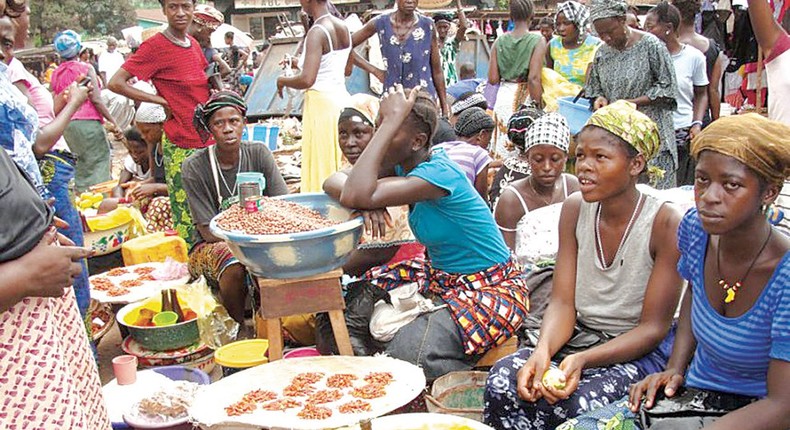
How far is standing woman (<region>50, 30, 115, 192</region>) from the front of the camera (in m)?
7.71

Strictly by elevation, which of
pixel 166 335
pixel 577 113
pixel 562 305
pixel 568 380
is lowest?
pixel 166 335

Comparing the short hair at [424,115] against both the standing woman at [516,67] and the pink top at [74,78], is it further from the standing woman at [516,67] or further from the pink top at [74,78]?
the pink top at [74,78]

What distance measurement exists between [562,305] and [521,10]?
433cm

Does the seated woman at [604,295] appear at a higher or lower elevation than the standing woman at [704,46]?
lower

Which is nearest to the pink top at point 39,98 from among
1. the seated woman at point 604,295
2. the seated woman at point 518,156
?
the seated woman at point 518,156

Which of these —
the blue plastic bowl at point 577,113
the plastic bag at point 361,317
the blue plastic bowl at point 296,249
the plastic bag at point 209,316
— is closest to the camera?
the blue plastic bowl at point 296,249

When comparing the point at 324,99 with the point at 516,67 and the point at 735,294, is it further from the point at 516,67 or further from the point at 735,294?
the point at 735,294

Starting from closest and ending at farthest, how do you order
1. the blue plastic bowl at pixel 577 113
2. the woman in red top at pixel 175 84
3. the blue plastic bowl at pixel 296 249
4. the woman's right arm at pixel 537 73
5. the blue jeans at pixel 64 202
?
the blue plastic bowl at pixel 296 249, the blue jeans at pixel 64 202, the woman in red top at pixel 175 84, the blue plastic bowl at pixel 577 113, the woman's right arm at pixel 537 73

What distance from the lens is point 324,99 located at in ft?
16.1

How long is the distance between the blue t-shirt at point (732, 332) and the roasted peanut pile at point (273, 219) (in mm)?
1332

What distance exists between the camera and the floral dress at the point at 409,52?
5.79m

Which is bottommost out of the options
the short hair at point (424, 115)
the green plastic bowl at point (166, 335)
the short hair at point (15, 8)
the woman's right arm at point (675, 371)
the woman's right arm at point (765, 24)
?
the green plastic bowl at point (166, 335)

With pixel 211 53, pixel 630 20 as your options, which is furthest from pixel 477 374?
pixel 211 53

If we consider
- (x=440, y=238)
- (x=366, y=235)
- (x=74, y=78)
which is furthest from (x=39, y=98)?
(x=74, y=78)
